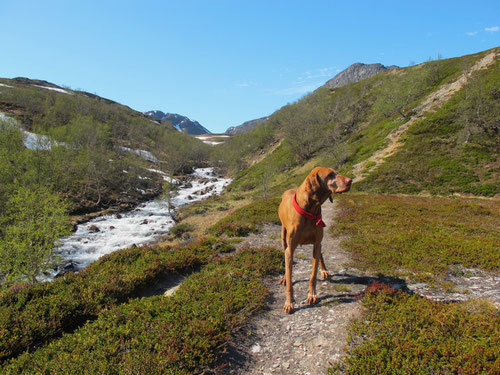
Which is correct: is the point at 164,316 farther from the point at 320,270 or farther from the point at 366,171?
the point at 366,171

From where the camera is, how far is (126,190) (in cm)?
5400

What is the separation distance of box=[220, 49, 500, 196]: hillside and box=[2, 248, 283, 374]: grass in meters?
25.3

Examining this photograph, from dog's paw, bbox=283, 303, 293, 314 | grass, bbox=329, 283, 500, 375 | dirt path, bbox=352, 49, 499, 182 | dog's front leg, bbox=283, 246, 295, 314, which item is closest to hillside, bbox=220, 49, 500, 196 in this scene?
dirt path, bbox=352, 49, 499, 182

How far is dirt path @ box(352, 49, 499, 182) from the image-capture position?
3297cm

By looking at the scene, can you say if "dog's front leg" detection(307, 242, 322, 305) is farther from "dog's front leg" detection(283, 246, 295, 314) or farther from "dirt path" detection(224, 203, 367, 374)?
"dog's front leg" detection(283, 246, 295, 314)

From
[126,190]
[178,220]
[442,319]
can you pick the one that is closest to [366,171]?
[178,220]

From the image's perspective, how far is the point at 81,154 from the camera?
46.8 metres

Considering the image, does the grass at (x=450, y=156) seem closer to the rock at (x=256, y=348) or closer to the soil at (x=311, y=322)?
the soil at (x=311, y=322)

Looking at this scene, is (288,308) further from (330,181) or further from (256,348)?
(330,181)

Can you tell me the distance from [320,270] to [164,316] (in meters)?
4.72

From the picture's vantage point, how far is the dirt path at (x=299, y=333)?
420 cm

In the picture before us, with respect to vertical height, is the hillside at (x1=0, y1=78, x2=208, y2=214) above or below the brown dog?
above

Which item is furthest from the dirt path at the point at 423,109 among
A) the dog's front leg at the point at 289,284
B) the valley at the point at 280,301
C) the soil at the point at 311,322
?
the dog's front leg at the point at 289,284

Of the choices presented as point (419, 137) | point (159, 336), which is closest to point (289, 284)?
point (159, 336)
